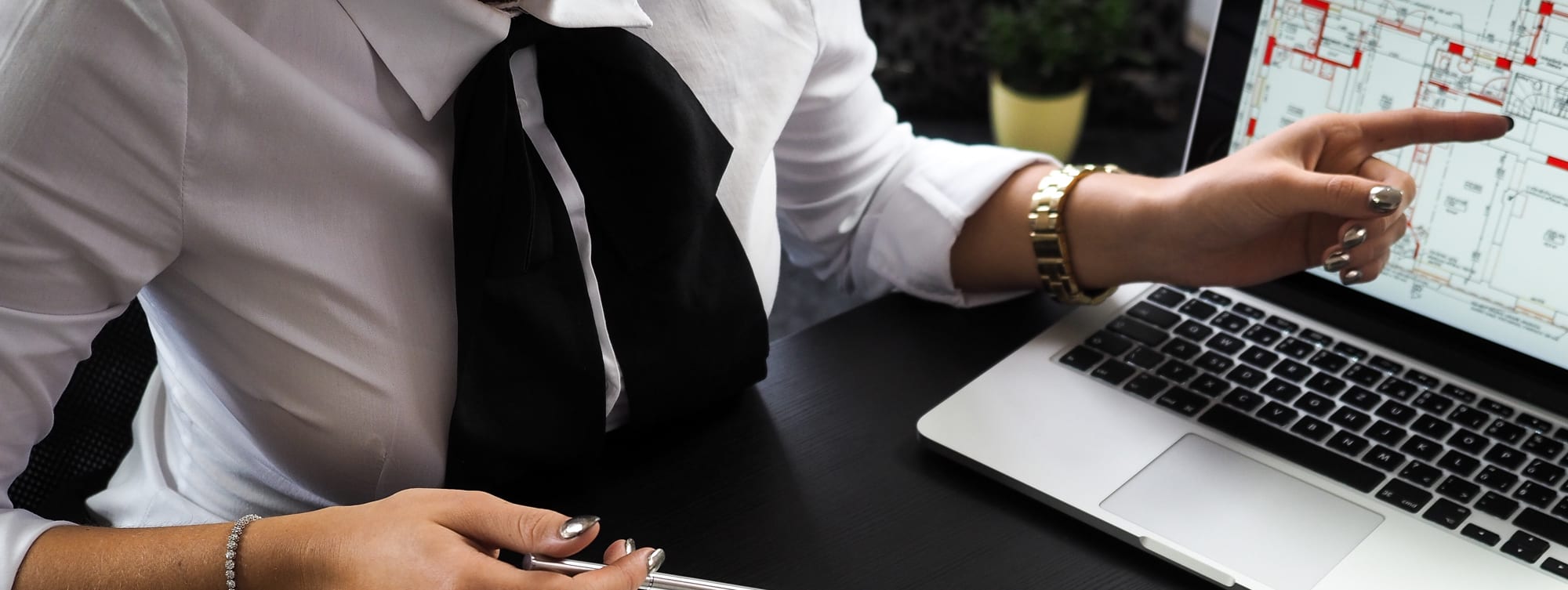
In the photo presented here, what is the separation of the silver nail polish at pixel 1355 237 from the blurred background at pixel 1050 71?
1.48 m

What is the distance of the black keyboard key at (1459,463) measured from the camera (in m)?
0.70

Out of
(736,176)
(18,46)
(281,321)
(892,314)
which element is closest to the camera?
(18,46)

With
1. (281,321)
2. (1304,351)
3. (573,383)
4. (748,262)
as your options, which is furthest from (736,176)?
(1304,351)

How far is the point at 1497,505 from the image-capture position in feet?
2.19

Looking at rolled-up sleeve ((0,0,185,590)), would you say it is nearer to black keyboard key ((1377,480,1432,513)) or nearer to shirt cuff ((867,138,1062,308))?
shirt cuff ((867,138,1062,308))

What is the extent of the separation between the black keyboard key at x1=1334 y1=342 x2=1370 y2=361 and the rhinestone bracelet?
0.64 m

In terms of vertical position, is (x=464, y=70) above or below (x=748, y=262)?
above

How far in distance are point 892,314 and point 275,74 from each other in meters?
0.45

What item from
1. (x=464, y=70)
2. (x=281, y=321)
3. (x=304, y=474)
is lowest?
(x=304, y=474)

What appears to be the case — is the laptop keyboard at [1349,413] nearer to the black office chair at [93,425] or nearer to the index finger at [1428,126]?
the index finger at [1428,126]

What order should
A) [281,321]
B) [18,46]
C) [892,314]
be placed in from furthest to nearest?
[892,314] < [281,321] < [18,46]

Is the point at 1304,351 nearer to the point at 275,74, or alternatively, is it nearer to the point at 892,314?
the point at 892,314

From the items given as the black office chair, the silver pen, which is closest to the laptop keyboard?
the silver pen

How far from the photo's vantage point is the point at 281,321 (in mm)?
646
